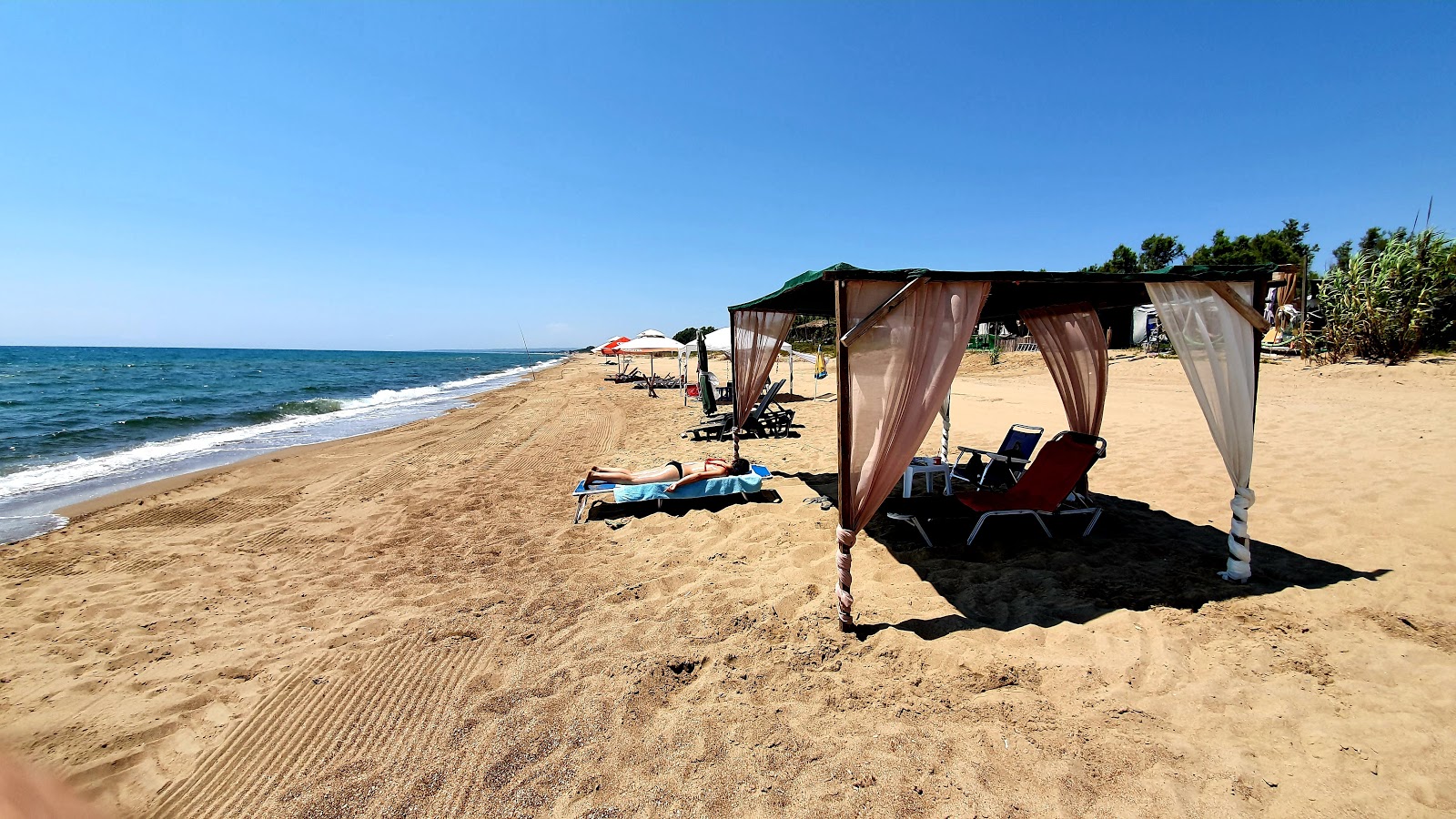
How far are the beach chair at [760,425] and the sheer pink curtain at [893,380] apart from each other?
647cm

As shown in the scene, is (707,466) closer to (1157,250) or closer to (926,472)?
(926,472)

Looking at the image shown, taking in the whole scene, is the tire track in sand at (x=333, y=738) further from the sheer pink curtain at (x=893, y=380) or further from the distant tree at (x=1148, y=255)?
the distant tree at (x=1148, y=255)

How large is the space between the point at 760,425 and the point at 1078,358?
5.56 metres

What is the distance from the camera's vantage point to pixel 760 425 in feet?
33.1

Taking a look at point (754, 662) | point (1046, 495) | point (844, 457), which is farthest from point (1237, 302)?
point (754, 662)

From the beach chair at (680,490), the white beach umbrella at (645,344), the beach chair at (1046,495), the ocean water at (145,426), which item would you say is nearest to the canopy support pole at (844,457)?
the beach chair at (1046,495)

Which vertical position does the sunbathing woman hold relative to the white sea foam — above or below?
above

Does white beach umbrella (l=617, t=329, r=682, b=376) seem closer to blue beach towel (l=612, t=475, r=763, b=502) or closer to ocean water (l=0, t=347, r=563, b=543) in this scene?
ocean water (l=0, t=347, r=563, b=543)

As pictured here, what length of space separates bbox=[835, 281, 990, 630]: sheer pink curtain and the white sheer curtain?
1.57 metres

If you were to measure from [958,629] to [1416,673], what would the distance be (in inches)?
80.5

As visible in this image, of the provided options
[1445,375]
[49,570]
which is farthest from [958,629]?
[1445,375]

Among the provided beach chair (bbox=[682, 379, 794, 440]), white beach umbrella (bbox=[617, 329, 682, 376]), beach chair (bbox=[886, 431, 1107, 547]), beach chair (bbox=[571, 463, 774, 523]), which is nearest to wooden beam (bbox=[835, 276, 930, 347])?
beach chair (bbox=[886, 431, 1107, 547])

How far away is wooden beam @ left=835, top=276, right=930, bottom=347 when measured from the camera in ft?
10.3

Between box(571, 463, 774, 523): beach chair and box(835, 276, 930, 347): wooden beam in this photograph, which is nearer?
box(835, 276, 930, 347): wooden beam
